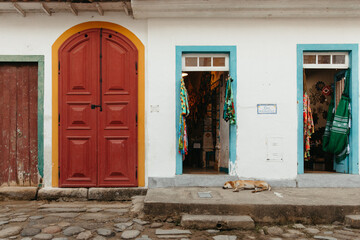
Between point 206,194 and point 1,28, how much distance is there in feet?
18.5

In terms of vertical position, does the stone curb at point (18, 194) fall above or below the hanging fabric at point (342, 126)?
below

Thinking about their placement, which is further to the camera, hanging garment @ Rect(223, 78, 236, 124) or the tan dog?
hanging garment @ Rect(223, 78, 236, 124)

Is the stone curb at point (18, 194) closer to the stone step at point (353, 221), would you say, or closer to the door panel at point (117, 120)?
the door panel at point (117, 120)

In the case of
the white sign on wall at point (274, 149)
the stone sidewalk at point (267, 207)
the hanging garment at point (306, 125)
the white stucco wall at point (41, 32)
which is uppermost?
the white stucco wall at point (41, 32)

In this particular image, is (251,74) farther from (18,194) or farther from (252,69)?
(18,194)

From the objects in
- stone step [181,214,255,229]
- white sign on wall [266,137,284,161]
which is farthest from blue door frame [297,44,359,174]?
stone step [181,214,255,229]

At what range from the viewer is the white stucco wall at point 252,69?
6.52 meters

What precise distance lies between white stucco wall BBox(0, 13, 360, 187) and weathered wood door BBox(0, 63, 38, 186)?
2574mm

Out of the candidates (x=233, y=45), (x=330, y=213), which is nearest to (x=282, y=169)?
(x=330, y=213)

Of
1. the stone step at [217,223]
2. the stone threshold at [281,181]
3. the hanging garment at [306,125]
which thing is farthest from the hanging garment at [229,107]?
the stone step at [217,223]

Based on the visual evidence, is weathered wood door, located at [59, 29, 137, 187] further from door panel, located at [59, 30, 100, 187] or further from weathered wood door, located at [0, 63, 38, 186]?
weathered wood door, located at [0, 63, 38, 186]

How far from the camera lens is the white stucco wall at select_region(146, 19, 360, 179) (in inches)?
257

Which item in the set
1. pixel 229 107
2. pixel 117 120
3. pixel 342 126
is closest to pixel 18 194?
pixel 117 120

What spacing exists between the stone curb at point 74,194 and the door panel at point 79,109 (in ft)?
0.58
